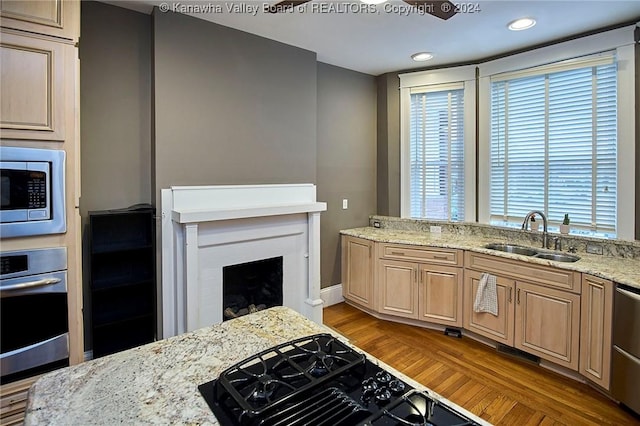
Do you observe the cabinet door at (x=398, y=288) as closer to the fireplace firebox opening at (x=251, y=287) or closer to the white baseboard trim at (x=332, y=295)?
the white baseboard trim at (x=332, y=295)

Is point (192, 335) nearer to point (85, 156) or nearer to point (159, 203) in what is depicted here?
point (159, 203)

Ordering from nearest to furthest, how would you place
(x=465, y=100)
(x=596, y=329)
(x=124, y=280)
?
1. (x=596, y=329)
2. (x=124, y=280)
3. (x=465, y=100)

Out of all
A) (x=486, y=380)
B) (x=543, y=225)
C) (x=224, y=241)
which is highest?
(x=543, y=225)

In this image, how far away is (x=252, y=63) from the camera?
3123 mm

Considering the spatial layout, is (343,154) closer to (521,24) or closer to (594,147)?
(521,24)

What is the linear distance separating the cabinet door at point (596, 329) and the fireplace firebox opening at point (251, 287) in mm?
2397

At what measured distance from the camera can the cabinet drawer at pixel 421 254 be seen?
328cm

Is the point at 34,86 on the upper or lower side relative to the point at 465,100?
lower

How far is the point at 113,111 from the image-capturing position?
261 cm

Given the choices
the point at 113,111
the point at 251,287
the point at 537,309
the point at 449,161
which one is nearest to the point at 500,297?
the point at 537,309

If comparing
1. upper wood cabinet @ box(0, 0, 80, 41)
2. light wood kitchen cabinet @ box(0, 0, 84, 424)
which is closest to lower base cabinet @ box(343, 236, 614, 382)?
light wood kitchen cabinet @ box(0, 0, 84, 424)

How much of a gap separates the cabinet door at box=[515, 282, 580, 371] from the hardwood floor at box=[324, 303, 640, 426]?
0.59 feet

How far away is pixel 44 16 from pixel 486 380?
3550mm

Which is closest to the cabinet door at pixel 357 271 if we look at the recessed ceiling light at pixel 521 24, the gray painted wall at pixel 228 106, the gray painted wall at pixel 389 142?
the gray painted wall at pixel 389 142
